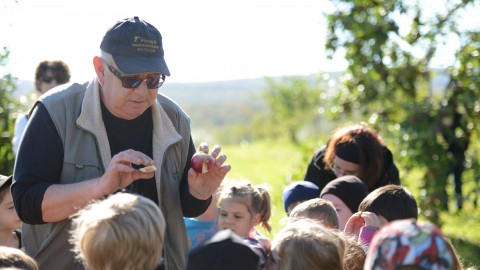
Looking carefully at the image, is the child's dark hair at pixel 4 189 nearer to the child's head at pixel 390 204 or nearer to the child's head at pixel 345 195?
the child's head at pixel 345 195

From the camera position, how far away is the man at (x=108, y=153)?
341 centimetres

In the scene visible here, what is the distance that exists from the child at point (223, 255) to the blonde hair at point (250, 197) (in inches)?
97.3

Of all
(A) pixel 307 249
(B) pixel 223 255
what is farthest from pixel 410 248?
(A) pixel 307 249

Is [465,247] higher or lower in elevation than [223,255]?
lower

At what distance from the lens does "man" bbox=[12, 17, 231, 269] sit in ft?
11.2

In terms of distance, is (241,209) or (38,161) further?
(241,209)

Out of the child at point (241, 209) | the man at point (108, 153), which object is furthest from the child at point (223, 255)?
Result: the child at point (241, 209)

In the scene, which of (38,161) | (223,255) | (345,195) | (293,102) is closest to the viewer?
(223,255)

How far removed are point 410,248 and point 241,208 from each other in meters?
2.93

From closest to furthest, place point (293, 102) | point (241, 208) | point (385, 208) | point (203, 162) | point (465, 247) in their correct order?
1. point (203, 162)
2. point (385, 208)
3. point (241, 208)
4. point (465, 247)
5. point (293, 102)

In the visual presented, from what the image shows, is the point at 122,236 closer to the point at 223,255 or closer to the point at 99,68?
the point at 223,255

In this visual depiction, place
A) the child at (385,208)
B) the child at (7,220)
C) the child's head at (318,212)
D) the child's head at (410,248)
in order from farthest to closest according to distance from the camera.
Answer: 1. the child at (7,220)
2. the child's head at (318,212)
3. the child at (385,208)
4. the child's head at (410,248)

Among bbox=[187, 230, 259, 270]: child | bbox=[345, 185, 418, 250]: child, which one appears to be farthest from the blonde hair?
bbox=[187, 230, 259, 270]: child

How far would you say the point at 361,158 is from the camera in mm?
5484
